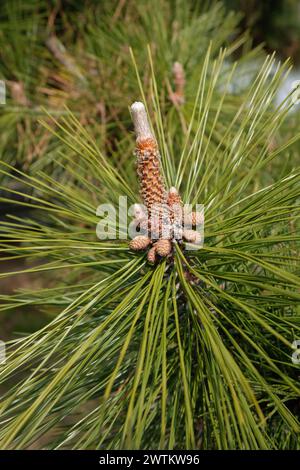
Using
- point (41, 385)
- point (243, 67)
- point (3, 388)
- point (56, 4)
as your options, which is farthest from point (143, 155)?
point (3, 388)

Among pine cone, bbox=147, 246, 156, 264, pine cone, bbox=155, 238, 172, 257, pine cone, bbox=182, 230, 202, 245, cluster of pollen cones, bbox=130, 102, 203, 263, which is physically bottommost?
pine cone, bbox=147, 246, 156, 264

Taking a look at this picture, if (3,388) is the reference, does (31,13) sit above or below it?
above

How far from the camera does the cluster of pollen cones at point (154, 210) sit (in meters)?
0.43

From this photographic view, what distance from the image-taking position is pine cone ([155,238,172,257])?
43cm

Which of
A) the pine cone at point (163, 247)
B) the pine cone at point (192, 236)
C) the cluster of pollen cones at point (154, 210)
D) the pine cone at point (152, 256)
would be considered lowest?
the pine cone at point (152, 256)

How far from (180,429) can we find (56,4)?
76 centimetres

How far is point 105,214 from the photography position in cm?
50

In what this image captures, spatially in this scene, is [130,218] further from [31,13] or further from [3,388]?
[3,388]

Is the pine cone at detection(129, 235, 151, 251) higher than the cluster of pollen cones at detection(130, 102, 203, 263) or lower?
lower

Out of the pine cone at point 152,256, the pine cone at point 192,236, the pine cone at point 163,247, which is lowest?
the pine cone at point 152,256

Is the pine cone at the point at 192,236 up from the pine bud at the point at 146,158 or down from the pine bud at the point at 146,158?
down

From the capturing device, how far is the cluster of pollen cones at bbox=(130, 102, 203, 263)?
430 millimetres

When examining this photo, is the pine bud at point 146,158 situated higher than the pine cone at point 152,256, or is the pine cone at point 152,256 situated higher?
the pine bud at point 146,158

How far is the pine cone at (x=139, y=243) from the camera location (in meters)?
0.44
